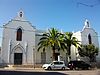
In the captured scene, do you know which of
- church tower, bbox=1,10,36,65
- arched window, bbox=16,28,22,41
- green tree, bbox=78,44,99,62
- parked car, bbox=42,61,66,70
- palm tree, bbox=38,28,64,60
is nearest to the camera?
parked car, bbox=42,61,66,70

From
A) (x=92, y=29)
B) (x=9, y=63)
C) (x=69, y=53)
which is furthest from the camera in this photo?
(x=92, y=29)

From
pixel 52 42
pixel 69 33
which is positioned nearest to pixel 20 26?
pixel 52 42

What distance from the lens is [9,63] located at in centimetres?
3869

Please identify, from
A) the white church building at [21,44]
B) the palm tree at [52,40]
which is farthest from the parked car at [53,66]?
the white church building at [21,44]

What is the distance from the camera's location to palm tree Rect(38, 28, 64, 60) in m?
40.5

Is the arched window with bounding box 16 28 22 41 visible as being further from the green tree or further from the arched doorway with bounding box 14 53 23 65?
the green tree

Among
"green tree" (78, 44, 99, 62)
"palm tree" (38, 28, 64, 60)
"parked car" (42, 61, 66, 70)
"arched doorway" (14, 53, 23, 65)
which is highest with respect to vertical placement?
"palm tree" (38, 28, 64, 60)

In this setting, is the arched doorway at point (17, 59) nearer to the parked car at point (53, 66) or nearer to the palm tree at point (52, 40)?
the palm tree at point (52, 40)

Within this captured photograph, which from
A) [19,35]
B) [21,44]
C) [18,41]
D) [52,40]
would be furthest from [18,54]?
[52,40]

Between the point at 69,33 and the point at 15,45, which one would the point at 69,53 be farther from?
the point at 15,45

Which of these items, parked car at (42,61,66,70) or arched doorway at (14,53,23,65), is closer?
parked car at (42,61,66,70)

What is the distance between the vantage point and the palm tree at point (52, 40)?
40.5 meters

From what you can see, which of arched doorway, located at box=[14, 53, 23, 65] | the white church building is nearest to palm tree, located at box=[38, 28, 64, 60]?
the white church building

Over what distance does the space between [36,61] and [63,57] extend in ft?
→ 22.3
